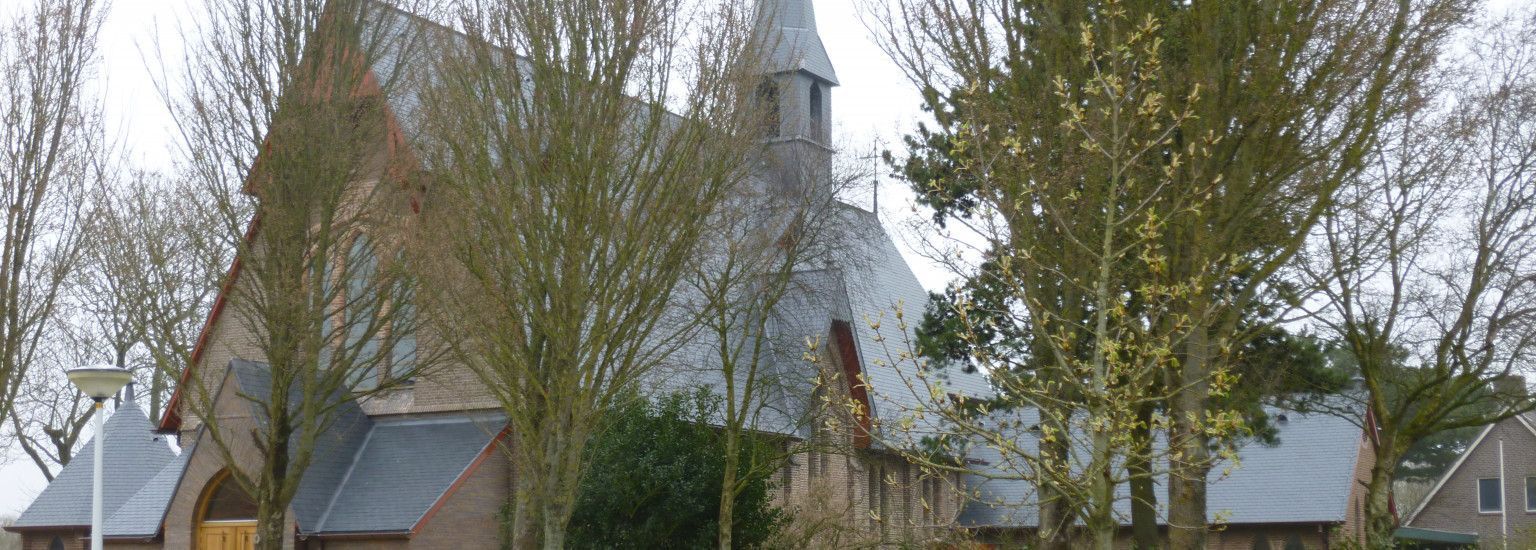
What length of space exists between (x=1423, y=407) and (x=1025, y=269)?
1531 cm

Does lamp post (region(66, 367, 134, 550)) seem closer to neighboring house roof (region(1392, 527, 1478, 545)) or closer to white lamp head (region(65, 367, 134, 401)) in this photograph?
white lamp head (region(65, 367, 134, 401))

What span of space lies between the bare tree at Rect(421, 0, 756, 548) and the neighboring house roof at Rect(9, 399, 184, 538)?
15.7 meters

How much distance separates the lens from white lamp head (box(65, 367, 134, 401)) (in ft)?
50.9

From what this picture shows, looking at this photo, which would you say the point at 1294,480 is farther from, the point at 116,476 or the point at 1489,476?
the point at 116,476

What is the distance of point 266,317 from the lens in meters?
20.1

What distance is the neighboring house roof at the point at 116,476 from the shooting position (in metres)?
30.6

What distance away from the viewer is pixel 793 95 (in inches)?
1048

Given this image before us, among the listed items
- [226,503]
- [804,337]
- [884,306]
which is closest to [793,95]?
[804,337]

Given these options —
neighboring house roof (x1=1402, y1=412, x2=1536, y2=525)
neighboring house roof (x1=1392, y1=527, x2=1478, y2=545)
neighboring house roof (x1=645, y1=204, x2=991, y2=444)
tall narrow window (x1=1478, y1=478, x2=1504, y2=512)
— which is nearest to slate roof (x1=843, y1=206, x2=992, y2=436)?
neighboring house roof (x1=645, y1=204, x2=991, y2=444)

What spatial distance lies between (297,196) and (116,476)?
48.3 ft

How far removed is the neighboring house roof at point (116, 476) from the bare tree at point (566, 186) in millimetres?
15659

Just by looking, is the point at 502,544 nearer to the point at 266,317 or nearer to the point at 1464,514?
the point at 266,317

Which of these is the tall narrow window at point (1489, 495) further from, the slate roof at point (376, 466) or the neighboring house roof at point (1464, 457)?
the slate roof at point (376, 466)

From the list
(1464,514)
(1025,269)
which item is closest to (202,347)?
(1025,269)
